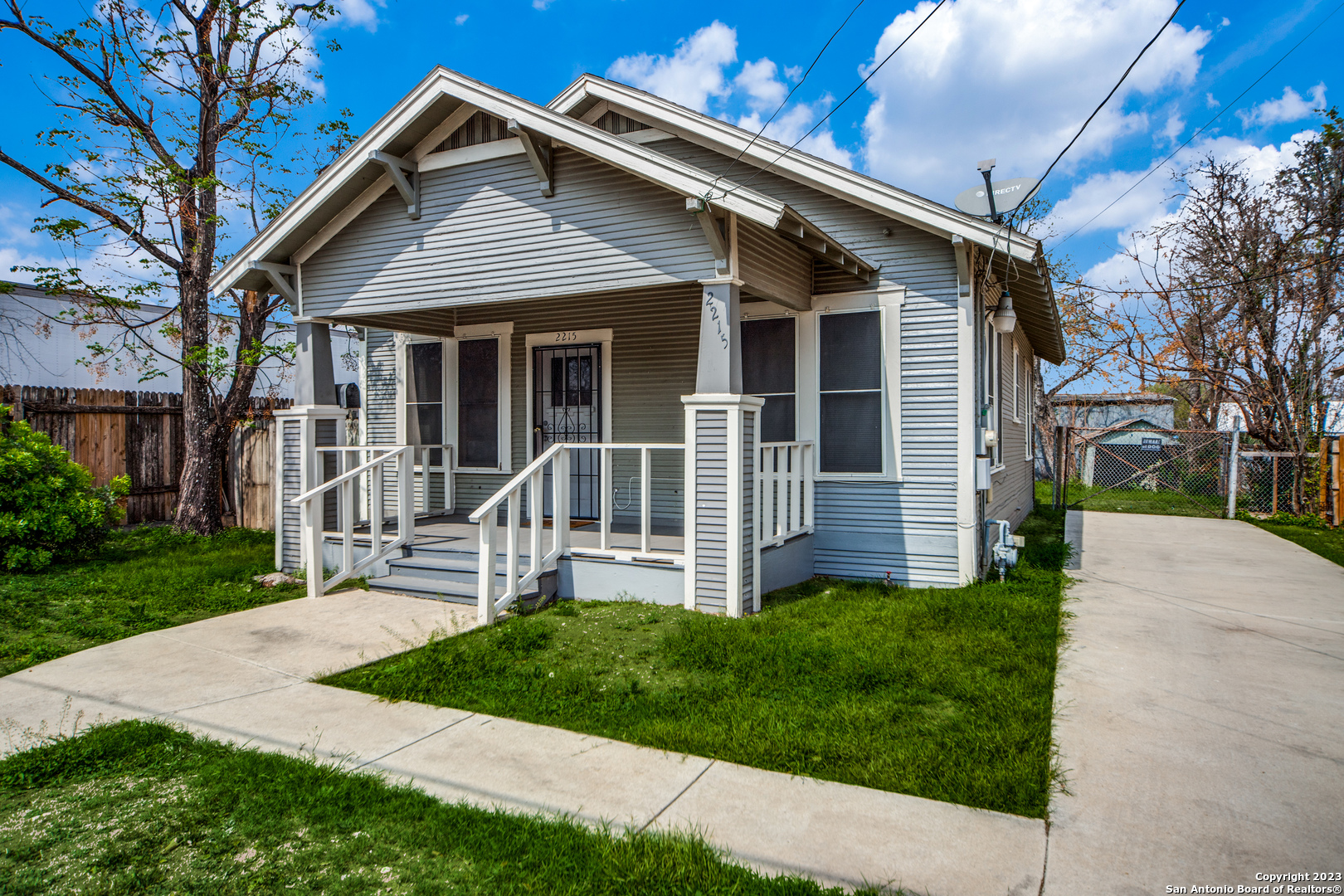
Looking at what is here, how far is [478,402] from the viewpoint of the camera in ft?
29.2

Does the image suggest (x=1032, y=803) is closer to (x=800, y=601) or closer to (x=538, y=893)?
(x=538, y=893)

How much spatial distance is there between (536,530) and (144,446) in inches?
320

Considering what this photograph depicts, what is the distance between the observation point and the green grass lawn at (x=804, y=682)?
11.1ft

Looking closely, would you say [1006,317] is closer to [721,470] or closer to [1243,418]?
[721,470]

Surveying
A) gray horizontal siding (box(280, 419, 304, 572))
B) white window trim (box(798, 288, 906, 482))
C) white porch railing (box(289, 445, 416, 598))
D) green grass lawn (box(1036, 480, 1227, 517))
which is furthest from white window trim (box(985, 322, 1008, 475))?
green grass lawn (box(1036, 480, 1227, 517))

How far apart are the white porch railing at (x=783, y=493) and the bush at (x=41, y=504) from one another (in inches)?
276

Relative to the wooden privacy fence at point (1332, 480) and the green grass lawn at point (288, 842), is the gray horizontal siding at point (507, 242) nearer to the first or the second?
the green grass lawn at point (288, 842)

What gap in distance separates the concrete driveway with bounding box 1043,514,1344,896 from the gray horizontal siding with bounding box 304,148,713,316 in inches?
154

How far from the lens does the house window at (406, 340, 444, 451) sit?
29.7ft

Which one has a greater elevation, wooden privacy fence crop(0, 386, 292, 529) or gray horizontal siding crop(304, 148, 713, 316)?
gray horizontal siding crop(304, 148, 713, 316)

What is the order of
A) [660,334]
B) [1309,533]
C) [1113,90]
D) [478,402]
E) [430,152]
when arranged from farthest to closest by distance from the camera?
[1309,533], [478,402], [660,334], [430,152], [1113,90]

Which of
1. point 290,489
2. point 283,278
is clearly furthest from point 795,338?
point 290,489

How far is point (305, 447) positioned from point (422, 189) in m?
2.73

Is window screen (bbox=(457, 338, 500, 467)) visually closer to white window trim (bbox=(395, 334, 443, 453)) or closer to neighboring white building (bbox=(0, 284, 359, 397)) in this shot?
white window trim (bbox=(395, 334, 443, 453))
